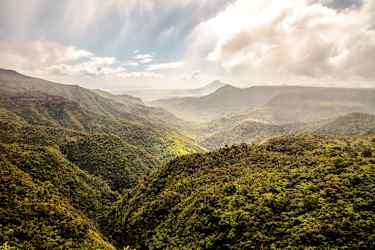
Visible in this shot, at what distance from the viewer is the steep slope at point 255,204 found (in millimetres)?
83938

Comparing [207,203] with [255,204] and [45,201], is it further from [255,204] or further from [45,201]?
[45,201]

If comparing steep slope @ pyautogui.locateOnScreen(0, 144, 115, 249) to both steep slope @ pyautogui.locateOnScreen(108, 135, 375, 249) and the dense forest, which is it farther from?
steep slope @ pyautogui.locateOnScreen(108, 135, 375, 249)

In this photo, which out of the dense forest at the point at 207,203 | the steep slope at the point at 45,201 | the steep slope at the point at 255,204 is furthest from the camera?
the steep slope at the point at 45,201

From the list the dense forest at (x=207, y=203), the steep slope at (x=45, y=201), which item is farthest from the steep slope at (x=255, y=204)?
the steep slope at (x=45, y=201)

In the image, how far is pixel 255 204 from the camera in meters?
104

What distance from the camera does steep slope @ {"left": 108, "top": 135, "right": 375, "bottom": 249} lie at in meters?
83.9

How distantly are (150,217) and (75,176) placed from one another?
55.7m

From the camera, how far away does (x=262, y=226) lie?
308 feet

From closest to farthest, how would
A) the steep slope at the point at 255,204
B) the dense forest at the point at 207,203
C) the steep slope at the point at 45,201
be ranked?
1. the steep slope at the point at 255,204
2. the dense forest at the point at 207,203
3. the steep slope at the point at 45,201

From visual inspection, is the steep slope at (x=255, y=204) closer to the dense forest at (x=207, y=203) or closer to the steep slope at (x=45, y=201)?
the dense forest at (x=207, y=203)

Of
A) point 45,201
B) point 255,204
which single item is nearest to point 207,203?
point 255,204

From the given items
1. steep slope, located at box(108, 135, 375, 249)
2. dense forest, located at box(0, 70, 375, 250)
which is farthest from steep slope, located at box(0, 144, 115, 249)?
steep slope, located at box(108, 135, 375, 249)

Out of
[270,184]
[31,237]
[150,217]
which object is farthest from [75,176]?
[270,184]

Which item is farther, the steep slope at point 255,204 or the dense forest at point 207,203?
the dense forest at point 207,203
